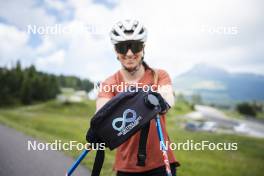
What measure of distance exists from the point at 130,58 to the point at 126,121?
816 mm

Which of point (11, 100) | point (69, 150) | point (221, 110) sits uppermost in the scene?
point (69, 150)

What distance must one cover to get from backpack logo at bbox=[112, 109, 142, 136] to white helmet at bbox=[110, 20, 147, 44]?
922 mm

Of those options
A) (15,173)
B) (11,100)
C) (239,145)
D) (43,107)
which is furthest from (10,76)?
(15,173)

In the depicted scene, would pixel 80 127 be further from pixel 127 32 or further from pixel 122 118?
pixel 122 118

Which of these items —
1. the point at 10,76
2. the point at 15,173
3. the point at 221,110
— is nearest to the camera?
the point at 15,173

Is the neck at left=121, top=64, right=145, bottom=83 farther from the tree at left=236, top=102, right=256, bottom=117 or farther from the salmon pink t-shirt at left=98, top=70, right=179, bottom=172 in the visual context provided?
the tree at left=236, top=102, right=256, bottom=117

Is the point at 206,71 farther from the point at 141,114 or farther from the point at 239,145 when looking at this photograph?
the point at 141,114

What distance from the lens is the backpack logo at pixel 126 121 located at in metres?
2.53

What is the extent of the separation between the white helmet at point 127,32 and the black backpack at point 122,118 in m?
0.80

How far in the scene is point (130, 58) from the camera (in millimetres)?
3184

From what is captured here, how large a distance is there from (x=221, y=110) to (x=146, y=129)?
4290 inches

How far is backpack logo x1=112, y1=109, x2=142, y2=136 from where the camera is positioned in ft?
8.29

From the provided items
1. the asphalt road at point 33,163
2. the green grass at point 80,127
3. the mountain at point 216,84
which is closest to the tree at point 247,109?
the green grass at point 80,127

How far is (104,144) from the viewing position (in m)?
2.63
